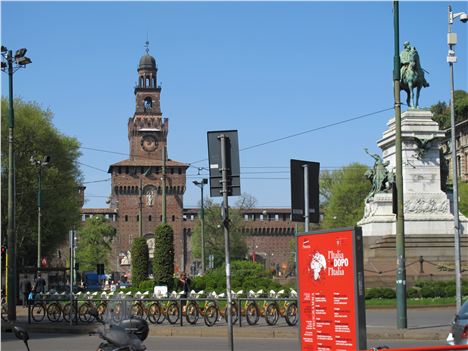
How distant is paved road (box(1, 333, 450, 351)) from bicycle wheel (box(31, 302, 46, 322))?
673 centimetres

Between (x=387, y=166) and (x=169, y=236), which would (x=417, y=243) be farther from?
(x=169, y=236)

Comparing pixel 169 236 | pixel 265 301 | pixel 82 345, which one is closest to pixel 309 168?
pixel 82 345

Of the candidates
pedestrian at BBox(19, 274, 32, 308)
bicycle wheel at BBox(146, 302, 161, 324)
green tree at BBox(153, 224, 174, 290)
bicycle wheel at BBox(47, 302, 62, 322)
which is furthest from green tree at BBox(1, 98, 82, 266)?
bicycle wheel at BBox(146, 302, 161, 324)

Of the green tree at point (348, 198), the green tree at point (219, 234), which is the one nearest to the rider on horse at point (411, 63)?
the green tree at point (348, 198)

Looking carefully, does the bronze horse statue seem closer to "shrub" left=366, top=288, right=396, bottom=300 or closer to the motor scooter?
"shrub" left=366, top=288, right=396, bottom=300

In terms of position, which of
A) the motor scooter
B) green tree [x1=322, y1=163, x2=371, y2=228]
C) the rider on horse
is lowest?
the motor scooter

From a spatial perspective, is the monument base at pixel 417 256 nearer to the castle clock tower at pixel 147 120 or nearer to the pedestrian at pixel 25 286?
the pedestrian at pixel 25 286

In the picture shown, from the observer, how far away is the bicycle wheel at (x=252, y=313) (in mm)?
26344

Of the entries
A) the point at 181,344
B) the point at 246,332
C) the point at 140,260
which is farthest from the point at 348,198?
the point at 181,344

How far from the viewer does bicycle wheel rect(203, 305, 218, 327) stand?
27.1m

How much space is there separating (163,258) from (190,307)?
16.1 metres

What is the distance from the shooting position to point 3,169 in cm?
6656

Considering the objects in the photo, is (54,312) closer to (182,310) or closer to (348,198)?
(182,310)

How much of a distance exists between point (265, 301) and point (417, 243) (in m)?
16.4
